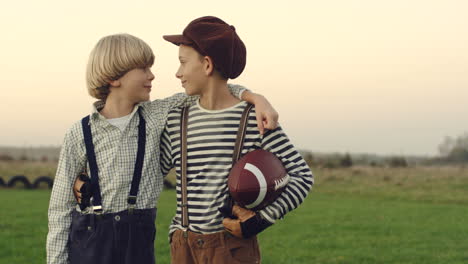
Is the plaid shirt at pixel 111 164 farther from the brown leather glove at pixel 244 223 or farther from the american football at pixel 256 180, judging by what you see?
the brown leather glove at pixel 244 223

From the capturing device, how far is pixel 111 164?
3678mm

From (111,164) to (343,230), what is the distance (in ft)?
Result: 36.1

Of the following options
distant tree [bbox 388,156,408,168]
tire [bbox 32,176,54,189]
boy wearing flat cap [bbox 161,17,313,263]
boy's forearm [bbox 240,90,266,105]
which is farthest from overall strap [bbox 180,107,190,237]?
distant tree [bbox 388,156,408,168]

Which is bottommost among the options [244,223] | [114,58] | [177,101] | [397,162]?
[397,162]

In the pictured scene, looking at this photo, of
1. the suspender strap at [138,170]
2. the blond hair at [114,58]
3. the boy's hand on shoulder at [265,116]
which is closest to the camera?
the boy's hand on shoulder at [265,116]

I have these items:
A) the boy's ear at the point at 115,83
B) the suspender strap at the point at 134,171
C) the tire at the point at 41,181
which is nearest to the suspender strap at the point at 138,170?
the suspender strap at the point at 134,171

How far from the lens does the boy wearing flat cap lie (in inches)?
133

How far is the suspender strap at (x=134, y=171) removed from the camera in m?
3.62

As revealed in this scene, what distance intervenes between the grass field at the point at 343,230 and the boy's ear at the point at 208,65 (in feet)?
21.6

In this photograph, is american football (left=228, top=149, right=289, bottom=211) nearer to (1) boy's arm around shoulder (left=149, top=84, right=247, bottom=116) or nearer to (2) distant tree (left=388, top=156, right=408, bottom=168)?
(1) boy's arm around shoulder (left=149, top=84, right=247, bottom=116)

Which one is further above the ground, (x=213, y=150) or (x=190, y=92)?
(x=190, y=92)

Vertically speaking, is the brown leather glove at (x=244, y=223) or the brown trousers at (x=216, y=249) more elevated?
the brown leather glove at (x=244, y=223)

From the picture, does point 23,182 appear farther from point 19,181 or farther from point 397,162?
point 397,162

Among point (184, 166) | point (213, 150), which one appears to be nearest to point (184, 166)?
point (184, 166)
